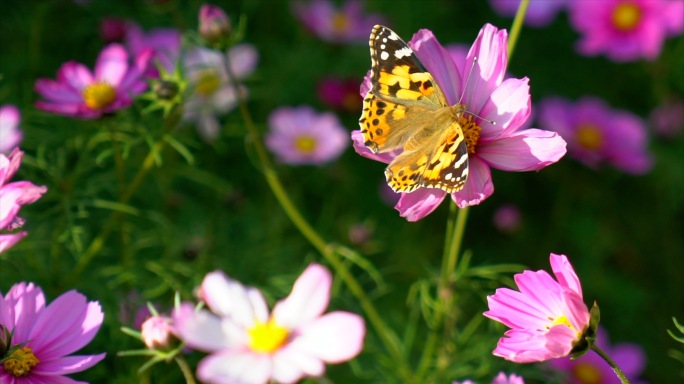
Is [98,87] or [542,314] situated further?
[98,87]

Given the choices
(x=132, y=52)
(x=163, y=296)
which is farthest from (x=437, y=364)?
(x=132, y=52)

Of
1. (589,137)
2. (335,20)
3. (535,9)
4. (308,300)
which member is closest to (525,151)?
(308,300)

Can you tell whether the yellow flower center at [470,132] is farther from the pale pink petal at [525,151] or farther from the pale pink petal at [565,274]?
the pale pink petal at [565,274]

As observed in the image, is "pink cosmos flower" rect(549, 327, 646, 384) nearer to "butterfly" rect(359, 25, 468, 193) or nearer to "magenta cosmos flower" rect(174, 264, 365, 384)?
"butterfly" rect(359, 25, 468, 193)

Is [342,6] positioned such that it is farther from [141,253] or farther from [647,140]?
[141,253]

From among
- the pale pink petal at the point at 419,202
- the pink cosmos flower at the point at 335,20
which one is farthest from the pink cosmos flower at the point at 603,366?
the pink cosmos flower at the point at 335,20

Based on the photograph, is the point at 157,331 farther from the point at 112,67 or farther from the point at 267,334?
the point at 112,67
